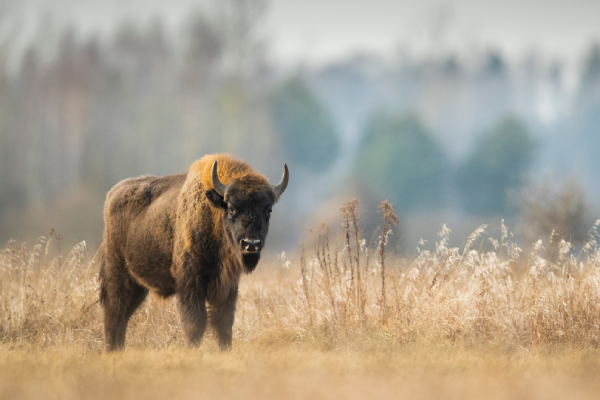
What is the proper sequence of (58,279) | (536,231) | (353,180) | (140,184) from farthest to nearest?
(353,180), (536,231), (58,279), (140,184)

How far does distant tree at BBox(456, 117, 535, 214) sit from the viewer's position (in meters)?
35.6

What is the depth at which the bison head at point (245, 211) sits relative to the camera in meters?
6.39

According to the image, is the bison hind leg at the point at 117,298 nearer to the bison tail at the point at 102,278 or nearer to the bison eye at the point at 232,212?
the bison tail at the point at 102,278

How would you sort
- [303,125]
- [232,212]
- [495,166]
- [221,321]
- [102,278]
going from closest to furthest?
1. [232,212]
2. [221,321]
3. [102,278]
4. [495,166]
5. [303,125]

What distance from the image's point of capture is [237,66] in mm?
31203

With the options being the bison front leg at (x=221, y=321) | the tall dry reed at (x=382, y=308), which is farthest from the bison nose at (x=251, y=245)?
the tall dry reed at (x=382, y=308)

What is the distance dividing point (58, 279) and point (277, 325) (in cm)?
361

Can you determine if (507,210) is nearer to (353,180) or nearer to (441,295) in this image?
(353,180)

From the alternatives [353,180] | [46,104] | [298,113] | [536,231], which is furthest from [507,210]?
[46,104]

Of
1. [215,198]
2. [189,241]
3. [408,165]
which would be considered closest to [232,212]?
[215,198]

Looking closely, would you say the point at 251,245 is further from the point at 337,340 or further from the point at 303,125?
the point at 303,125

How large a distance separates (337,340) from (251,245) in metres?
1.64

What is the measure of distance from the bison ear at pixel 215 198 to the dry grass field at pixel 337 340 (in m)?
1.69

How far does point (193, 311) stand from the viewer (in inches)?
255
